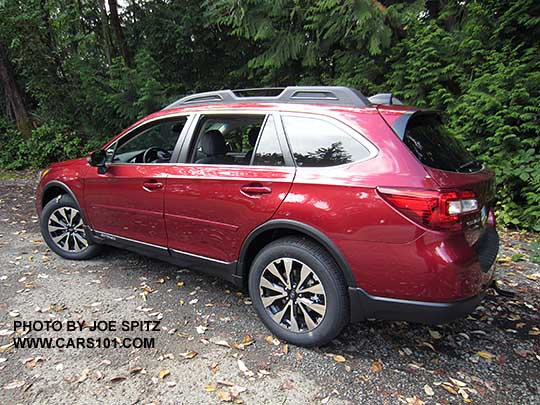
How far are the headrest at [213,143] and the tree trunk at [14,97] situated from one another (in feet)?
31.7

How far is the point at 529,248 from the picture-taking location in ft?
13.9

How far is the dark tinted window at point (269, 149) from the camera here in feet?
8.52

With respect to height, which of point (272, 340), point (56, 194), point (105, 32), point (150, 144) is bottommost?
point (272, 340)

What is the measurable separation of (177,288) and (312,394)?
1.75m

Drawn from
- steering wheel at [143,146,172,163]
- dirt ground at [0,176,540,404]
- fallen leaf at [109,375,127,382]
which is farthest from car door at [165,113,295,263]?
fallen leaf at [109,375,127,382]

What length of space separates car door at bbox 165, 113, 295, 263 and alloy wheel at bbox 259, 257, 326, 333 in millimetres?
348

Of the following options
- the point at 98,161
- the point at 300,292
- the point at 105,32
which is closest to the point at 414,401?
the point at 300,292

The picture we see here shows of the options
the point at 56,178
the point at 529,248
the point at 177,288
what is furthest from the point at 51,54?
the point at 529,248

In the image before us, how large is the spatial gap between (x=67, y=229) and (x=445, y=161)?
153 inches

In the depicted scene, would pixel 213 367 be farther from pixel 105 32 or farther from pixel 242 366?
pixel 105 32

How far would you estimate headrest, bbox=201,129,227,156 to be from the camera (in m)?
3.21

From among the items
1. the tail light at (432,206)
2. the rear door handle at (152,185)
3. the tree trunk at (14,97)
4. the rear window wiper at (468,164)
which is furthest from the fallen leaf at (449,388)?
the tree trunk at (14,97)

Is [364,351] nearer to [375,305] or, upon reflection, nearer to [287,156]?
[375,305]

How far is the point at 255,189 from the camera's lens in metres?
2.58
